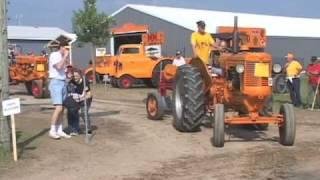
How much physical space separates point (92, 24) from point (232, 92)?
81.7 feet

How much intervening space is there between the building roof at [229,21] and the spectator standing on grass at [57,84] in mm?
27205

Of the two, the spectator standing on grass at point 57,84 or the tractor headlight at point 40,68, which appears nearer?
the spectator standing on grass at point 57,84

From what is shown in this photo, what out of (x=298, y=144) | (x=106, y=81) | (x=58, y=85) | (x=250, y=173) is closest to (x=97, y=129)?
(x=58, y=85)

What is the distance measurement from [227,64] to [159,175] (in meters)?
3.83

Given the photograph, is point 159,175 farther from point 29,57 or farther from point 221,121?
point 29,57

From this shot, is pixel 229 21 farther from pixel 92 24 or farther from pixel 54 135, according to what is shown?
pixel 54 135

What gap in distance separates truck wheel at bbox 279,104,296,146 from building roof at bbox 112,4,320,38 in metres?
27.6

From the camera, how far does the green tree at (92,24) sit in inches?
1457

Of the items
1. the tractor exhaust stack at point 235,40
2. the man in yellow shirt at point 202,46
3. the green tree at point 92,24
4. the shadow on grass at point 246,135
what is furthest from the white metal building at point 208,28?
the tractor exhaust stack at point 235,40

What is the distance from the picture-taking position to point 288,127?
1220 centimetres

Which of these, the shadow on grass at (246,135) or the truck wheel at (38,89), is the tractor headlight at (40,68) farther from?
the shadow on grass at (246,135)

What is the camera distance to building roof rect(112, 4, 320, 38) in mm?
42688

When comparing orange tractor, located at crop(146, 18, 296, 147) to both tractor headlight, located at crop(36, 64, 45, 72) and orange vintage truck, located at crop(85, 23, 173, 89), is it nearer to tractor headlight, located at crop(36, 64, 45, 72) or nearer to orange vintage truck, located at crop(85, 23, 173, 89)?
tractor headlight, located at crop(36, 64, 45, 72)

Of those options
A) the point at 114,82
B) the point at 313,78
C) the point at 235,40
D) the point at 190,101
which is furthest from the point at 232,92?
the point at 114,82
